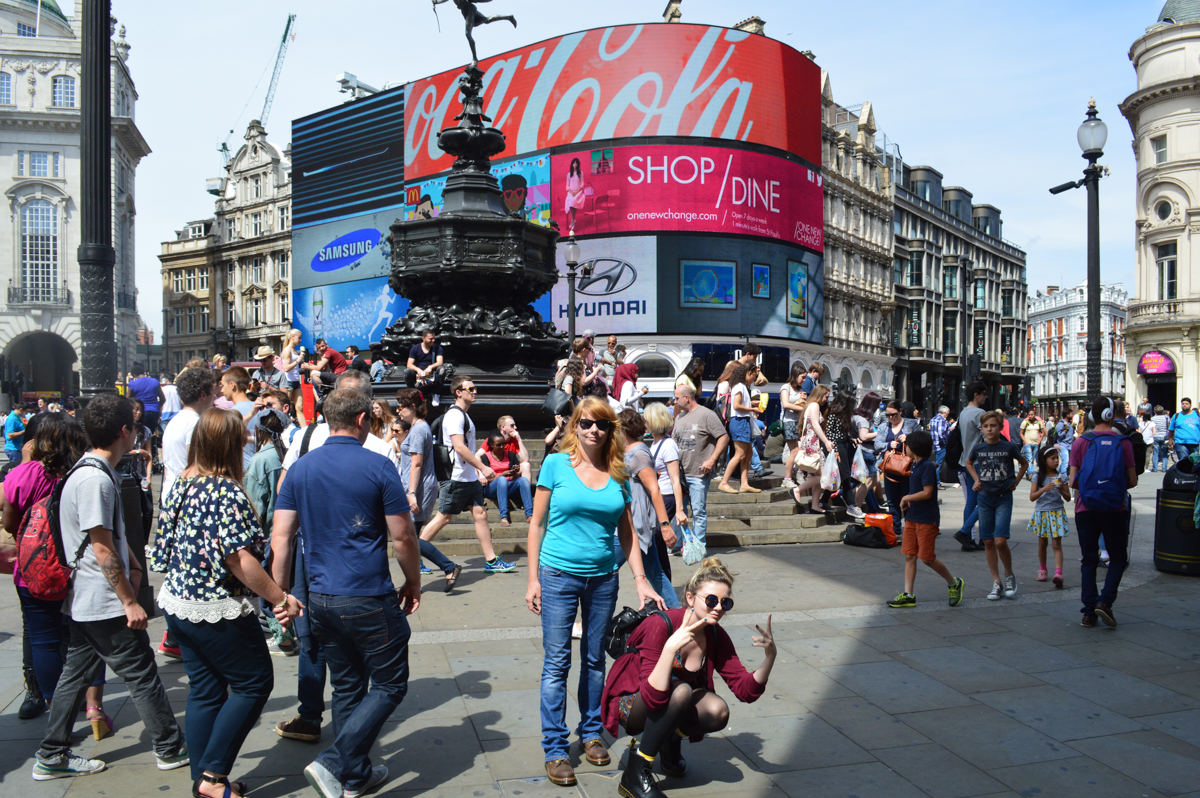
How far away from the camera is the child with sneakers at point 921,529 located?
7.29 m

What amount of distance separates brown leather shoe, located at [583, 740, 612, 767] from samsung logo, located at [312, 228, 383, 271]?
148 ft

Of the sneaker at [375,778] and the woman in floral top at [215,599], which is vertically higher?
the woman in floral top at [215,599]

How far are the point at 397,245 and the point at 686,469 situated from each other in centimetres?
608

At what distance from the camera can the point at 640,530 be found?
5957 millimetres

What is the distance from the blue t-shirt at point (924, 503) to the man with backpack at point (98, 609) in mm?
5616

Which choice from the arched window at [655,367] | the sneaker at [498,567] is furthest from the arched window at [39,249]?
the sneaker at [498,567]

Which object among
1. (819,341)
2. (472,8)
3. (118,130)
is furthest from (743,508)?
(118,130)

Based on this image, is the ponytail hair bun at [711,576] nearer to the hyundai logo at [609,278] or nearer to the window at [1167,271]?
the hyundai logo at [609,278]

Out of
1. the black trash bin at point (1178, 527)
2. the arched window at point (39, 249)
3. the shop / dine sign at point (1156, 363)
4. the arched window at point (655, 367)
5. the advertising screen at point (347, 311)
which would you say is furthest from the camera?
the arched window at point (39, 249)

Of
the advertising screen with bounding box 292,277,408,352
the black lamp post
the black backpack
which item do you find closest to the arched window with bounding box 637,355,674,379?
the advertising screen with bounding box 292,277,408,352

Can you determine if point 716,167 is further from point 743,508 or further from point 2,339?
point 2,339

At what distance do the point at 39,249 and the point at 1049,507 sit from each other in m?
63.8

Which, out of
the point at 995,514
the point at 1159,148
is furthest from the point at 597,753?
the point at 1159,148

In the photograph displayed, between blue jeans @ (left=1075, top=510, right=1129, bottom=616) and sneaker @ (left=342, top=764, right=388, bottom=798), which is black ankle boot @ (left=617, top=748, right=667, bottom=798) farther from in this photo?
blue jeans @ (left=1075, top=510, right=1129, bottom=616)
